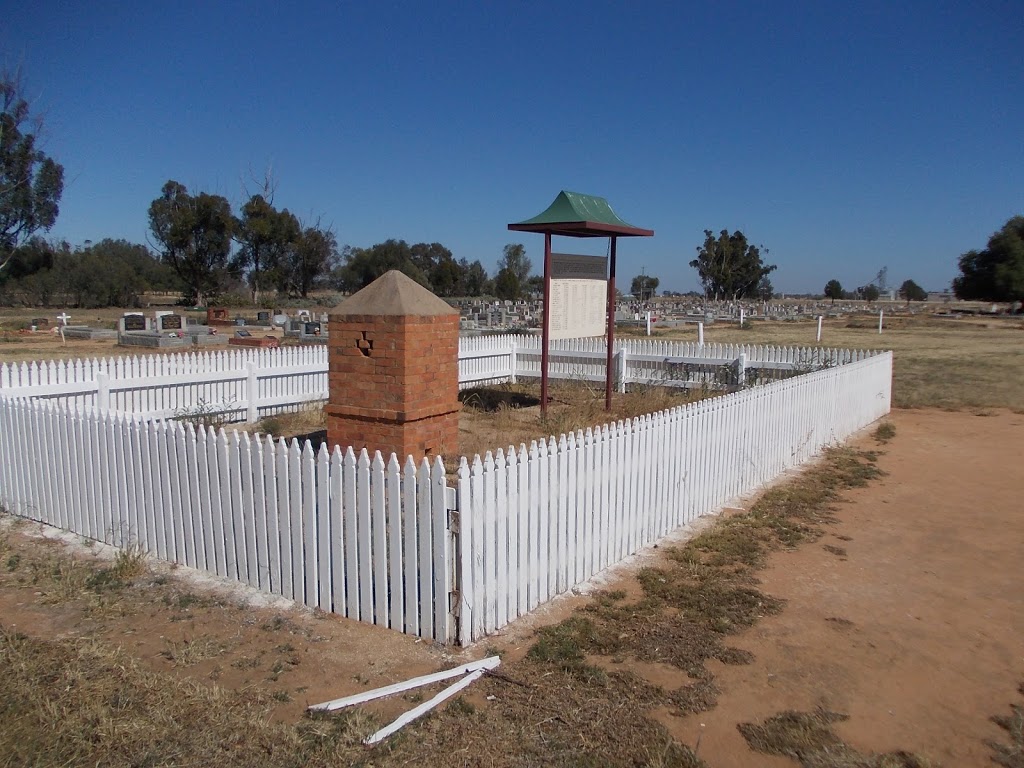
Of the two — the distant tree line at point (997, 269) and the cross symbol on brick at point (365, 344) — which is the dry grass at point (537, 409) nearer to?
the cross symbol on brick at point (365, 344)

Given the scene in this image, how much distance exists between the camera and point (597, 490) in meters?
5.86

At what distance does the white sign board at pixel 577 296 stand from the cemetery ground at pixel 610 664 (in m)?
5.43

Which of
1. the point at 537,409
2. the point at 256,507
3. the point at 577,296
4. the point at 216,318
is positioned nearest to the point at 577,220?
the point at 577,296

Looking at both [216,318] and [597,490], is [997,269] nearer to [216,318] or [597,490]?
[216,318]

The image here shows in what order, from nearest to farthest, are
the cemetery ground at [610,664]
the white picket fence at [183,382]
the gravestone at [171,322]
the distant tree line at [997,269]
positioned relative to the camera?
the cemetery ground at [610,664]
the white picket fence at [183,382]
the gravestone at [171,322]
the distant tree line at [997,269]

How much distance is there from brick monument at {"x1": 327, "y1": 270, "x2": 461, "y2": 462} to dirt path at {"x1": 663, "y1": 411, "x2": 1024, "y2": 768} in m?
3.36

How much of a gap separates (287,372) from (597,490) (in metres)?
8.63

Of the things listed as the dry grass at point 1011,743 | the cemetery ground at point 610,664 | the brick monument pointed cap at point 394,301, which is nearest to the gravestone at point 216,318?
the cemetery ground at point 610,664

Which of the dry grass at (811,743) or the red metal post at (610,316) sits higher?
the red metal post at (610,316)

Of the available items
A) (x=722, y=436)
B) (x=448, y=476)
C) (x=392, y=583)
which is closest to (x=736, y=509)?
(x=722, y=436)

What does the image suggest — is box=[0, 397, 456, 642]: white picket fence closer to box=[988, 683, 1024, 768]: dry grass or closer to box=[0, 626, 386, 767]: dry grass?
box=[0, 626, 386, 767]: dry grass

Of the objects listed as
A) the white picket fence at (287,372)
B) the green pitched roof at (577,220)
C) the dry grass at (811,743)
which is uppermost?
the green pitched roof at (577,220)

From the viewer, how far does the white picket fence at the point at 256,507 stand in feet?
15.4

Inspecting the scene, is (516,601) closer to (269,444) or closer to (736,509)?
(269,444)
